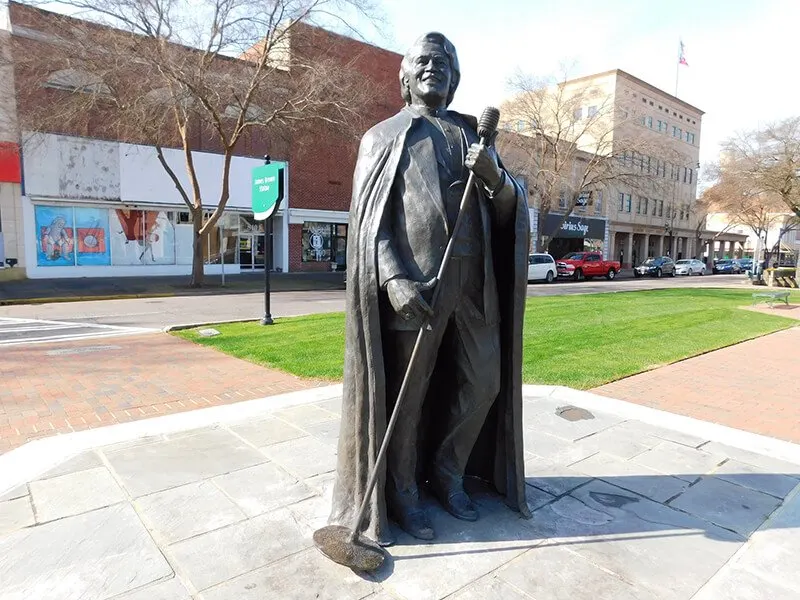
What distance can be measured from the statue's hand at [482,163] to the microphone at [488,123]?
0.07 metres

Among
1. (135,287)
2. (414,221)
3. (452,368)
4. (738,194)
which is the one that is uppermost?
(738,194)

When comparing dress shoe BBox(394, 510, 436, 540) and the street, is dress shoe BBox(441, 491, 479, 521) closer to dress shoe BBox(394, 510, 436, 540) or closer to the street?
dress shoe BBox(394, 510, 436, 540)

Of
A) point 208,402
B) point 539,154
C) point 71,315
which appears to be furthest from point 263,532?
point 539,154

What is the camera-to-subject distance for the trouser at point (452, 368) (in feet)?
9.05

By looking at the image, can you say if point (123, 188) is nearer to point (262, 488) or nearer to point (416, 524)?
point (262, 488)

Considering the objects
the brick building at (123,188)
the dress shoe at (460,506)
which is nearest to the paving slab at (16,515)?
the dress shoe at (460,506)

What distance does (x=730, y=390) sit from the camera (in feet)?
21.3

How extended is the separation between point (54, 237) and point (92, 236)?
4.18ft

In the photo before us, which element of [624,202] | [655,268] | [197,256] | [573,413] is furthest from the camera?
[624,202]

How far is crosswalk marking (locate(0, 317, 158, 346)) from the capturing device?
9.16m

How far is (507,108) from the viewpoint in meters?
31.0

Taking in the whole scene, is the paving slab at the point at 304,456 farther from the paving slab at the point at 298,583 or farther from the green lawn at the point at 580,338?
the green lawn at the point at 580,338

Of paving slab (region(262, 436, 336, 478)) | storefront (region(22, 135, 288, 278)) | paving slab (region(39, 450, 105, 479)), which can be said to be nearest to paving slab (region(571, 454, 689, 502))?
paving slab (region(262, 436, 336, 478))

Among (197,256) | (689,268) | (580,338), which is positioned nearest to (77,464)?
(580,338)
